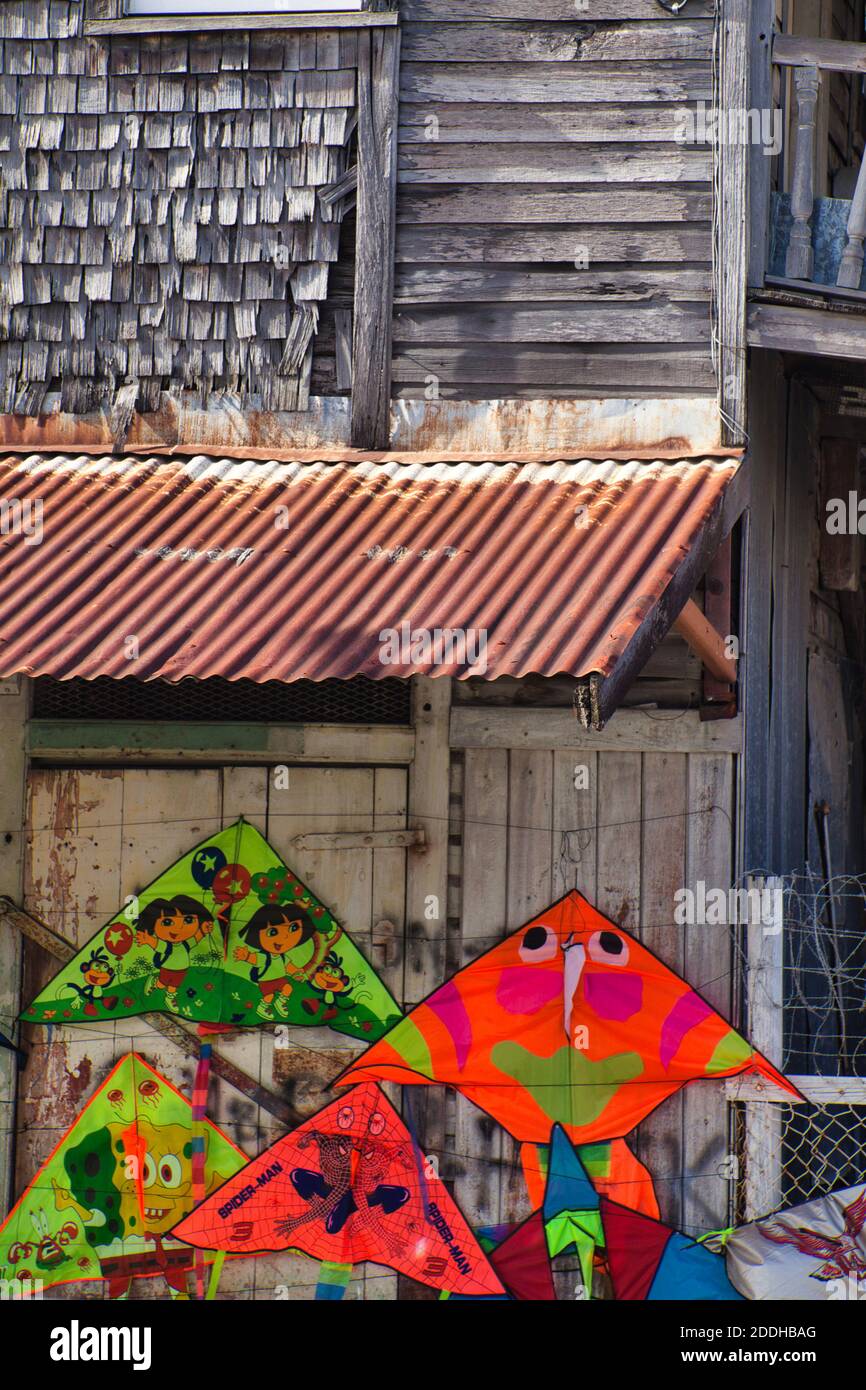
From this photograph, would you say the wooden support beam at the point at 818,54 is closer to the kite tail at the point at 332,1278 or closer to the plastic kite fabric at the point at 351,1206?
the plastic kite fabric at the point at 351,1206

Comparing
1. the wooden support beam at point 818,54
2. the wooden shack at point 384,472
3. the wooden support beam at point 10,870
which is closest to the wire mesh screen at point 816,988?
the wooden shack at point 384,472

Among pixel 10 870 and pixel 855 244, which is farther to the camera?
pixel 10 870

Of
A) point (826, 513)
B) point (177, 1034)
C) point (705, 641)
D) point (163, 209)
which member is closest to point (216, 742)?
point (177, 1034)

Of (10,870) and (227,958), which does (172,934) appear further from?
(10,870)

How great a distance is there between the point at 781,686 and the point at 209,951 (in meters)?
3.39

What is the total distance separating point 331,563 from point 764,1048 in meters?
2.68

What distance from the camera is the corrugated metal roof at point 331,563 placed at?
5551 millimetres

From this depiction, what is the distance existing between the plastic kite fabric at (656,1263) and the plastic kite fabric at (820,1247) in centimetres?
31

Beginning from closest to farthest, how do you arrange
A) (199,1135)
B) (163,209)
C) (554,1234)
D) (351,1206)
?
(554,1234)
(351,1206)
(199,1135)
(163,209)

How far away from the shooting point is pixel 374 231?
7023mm

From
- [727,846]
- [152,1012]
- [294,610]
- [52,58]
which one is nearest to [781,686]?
[727,846]

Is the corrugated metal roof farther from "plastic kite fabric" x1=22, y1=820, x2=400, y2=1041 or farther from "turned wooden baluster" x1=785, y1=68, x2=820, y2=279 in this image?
"plastic kite fabric" x1=22, y1=820, x2=400, y2=1041

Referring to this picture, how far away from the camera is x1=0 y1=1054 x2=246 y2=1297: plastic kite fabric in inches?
257

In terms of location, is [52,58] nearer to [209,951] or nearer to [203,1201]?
[209,951]
